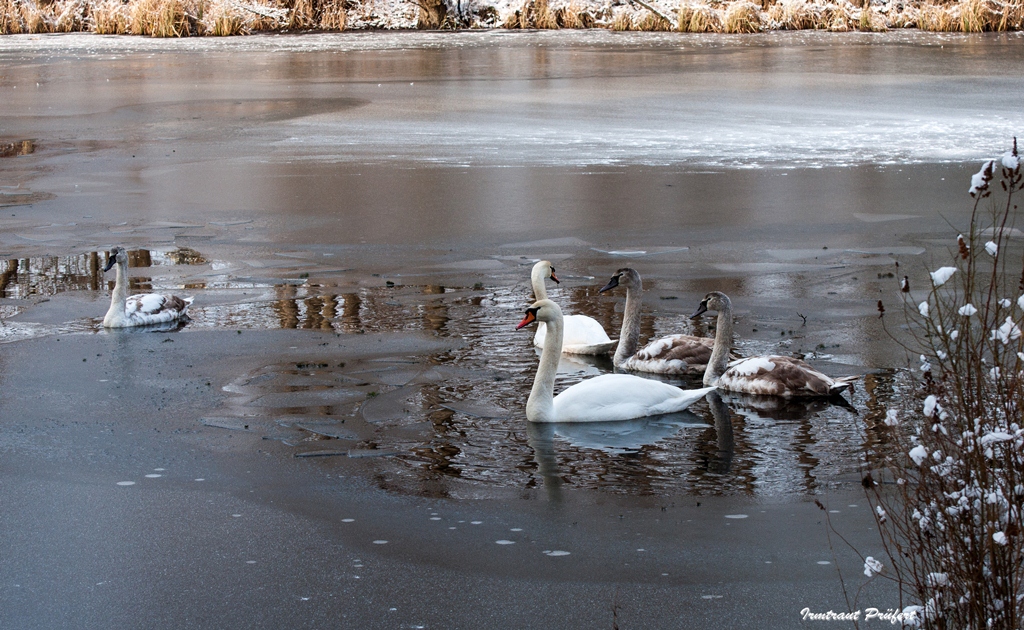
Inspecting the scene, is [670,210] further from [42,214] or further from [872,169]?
[42,214]

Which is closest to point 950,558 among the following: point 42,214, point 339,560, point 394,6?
point 339,560

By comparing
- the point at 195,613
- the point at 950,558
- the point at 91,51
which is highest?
the point at 91,51

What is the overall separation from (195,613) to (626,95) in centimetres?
2009

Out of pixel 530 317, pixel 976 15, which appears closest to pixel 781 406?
pixel 530 317

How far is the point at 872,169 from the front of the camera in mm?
15656

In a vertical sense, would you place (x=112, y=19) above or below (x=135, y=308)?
above

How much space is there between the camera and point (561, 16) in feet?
152

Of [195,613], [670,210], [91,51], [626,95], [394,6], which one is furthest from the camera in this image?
Answer: [394,6]

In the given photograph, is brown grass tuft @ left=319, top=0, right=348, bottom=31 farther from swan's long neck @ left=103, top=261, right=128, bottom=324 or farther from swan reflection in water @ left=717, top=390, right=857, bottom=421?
swan reflection in water @ left=717, top=390, right=857, bottom=421

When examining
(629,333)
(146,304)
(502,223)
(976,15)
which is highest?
(976,15)

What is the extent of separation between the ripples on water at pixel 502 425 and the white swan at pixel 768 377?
87mm

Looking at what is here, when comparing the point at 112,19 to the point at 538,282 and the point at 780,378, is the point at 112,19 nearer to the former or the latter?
the point at 538,282

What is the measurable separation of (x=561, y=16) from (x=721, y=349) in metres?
40.1

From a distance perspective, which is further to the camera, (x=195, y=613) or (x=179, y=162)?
(x=179, y=162)
